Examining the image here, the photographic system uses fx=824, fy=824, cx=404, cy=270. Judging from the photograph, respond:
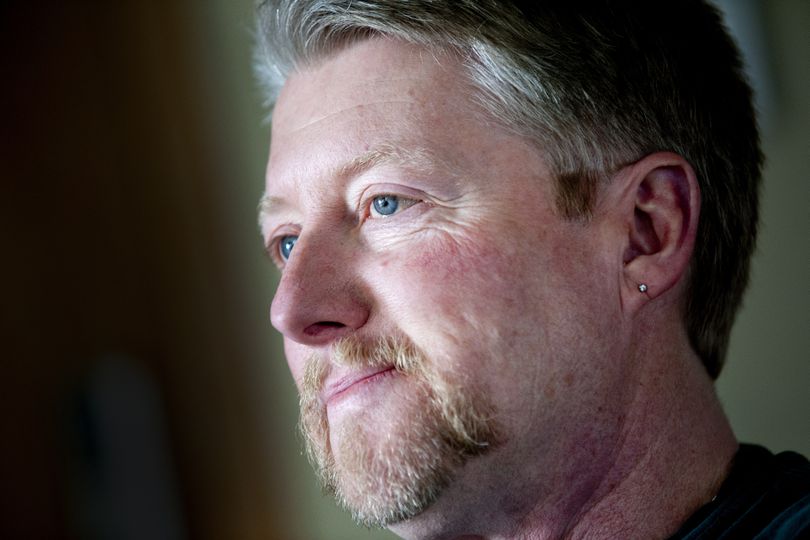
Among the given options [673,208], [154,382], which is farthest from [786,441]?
[154,382]

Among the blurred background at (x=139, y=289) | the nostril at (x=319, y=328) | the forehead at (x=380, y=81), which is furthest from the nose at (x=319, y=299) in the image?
the blurred background at (x=139, y=289)

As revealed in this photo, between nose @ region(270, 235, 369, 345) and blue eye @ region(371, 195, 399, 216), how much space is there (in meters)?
0.08

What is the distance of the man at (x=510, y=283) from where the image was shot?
3.61 ft

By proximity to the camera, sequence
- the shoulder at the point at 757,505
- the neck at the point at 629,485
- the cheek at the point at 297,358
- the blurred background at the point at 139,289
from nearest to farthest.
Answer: the shoulder at the point at 757,505
the neck at the point at 629,485
the cheek at the point at 297,358
the blurred background at the point at 139,289

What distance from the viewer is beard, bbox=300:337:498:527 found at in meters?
1.08

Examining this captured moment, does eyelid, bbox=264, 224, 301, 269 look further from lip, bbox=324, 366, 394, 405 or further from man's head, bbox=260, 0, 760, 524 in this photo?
lip, bbox=324, 366, 394, 405

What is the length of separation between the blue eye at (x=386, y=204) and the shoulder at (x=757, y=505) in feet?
1.96

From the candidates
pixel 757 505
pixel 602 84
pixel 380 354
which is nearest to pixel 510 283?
pixel 380 354

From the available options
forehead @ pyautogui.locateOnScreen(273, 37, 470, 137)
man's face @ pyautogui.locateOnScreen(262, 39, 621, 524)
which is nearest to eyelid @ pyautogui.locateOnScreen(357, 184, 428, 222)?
man's face @ pyautogui.locateOnScreen(262, 39, 621, 524)

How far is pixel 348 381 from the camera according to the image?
1151 millimetres

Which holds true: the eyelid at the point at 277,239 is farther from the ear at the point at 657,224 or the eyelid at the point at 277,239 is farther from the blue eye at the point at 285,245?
the ear at the point at 657,224

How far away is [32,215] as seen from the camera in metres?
3.08

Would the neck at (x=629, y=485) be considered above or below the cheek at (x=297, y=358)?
below

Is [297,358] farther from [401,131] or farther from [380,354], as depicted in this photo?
[401,131]
